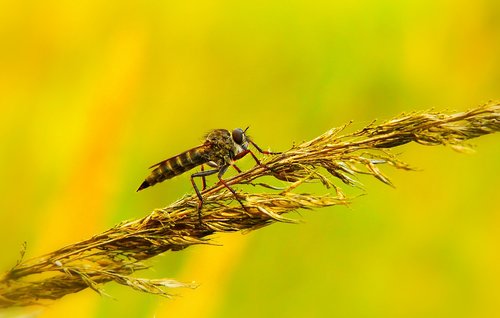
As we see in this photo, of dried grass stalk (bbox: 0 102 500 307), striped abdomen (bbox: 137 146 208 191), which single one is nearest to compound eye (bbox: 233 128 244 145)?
striped abdomen (bbox: 137 146 208 191)

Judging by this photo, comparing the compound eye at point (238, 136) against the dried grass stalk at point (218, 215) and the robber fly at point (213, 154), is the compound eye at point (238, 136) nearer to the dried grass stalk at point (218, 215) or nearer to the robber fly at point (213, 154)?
the robber fly at point (213, 154)

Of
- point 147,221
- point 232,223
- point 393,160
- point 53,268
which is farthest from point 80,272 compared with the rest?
point 393,160

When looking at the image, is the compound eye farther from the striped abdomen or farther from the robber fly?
the striped abdomen

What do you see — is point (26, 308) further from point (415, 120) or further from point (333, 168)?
point (415, 120)

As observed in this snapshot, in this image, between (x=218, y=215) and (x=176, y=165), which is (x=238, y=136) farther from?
(x=218, y=215)

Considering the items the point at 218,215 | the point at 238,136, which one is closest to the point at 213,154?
the point at 238,136
